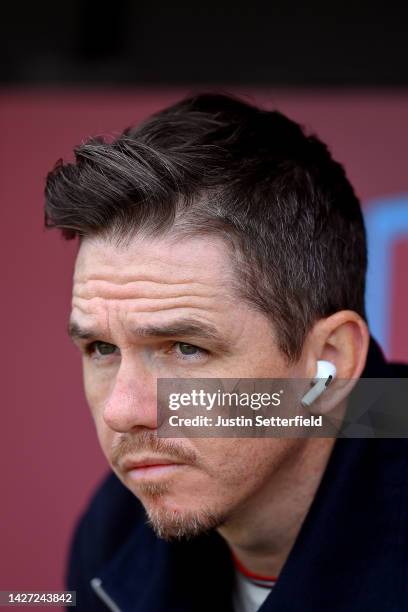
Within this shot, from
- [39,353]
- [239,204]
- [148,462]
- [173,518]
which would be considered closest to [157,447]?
[148,462]

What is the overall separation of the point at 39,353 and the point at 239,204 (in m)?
1.56

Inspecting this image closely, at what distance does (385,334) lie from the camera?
9.41ft

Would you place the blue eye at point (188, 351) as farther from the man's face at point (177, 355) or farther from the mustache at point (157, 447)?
the mustache at point (157, 447)

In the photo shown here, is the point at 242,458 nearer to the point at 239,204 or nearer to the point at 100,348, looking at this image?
the point at 100,348

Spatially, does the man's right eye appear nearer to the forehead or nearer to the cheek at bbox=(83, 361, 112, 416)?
the cheek at bbox=(83, 361, 112, 416)

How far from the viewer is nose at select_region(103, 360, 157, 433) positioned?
1598 mm

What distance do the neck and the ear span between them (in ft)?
0.38

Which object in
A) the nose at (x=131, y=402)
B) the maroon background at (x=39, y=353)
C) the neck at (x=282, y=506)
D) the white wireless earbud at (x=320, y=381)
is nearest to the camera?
the nose at (x=131, y=402)

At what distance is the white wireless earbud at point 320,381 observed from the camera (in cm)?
173

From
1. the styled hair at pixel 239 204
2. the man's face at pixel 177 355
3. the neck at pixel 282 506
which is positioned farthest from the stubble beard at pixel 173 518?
the styled hair at pixel 239 204

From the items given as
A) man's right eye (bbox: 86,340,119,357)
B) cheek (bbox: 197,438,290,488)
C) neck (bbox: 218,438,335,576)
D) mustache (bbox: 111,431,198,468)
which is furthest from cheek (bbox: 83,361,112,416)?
neck (bbox: 218,438,335,576)

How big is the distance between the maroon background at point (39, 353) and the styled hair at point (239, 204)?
3.87 feet

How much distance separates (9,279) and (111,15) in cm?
101

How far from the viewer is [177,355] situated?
→ 65.3 inches
